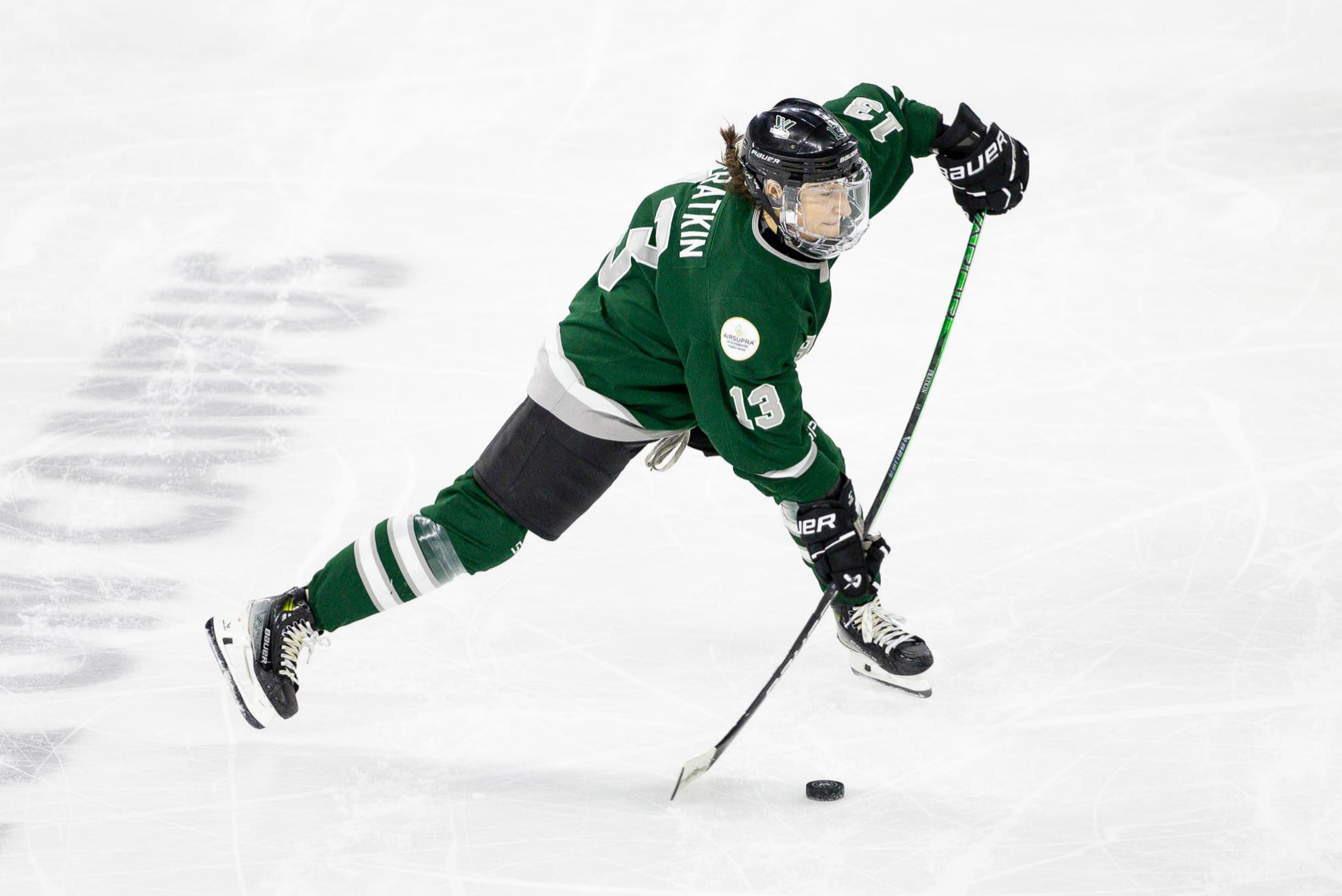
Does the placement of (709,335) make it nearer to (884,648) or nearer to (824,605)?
(824,605)

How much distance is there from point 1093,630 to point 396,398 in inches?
75.9

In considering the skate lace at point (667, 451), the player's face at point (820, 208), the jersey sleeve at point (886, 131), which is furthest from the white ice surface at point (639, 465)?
the player's face at point (820, 208)

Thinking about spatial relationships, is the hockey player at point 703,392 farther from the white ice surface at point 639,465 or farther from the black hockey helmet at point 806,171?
the white ice surface at point 639,465

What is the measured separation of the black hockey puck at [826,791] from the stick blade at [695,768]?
0.19m

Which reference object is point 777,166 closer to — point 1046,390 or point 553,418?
point 553,418

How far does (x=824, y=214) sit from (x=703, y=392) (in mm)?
372

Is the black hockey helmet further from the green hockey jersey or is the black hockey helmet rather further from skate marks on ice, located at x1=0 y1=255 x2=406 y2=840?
skate marks on ice, located at x1=0 y1=255 x2=406 y2=840

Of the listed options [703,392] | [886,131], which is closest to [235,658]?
[703,392]

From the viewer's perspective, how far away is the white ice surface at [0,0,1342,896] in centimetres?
261

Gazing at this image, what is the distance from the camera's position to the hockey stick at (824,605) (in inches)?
107

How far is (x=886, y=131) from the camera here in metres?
2.96

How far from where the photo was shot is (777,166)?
2494 mm

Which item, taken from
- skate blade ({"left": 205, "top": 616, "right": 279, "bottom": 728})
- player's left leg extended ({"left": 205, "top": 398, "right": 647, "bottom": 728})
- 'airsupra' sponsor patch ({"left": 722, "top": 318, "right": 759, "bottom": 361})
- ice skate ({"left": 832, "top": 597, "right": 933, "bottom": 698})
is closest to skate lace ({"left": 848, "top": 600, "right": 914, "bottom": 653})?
ice skate ({"left": 832, "top": 597, "right": 933, "bottom": 698})

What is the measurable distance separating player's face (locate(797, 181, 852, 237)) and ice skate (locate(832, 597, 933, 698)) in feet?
2.86
